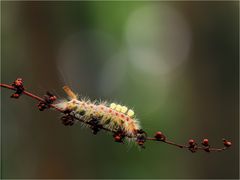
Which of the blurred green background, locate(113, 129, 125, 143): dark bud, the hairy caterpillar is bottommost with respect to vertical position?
locate(113, 129, 125, 143): dark bud

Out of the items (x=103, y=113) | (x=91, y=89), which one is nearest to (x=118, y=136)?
(x=103, y=113)

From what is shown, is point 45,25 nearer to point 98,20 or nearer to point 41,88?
point 41,88

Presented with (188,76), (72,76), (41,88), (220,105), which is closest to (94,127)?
(41,88)

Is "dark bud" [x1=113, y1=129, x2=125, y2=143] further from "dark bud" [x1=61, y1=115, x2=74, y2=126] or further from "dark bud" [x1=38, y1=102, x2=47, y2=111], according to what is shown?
"dark bud" [x1=38, y1=102, x2=47, y2=111]

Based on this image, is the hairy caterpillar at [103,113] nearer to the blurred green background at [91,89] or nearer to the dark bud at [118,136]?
the dark bud at [118,136]

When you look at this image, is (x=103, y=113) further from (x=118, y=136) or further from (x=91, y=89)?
(x=91, y=89)

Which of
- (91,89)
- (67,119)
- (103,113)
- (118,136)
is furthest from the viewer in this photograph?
(91,89)

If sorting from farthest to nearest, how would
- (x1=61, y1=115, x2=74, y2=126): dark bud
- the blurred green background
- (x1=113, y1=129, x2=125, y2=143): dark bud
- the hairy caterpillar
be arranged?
1. the blurred green background
2. the hairy caterpillar
3. (x1=61, y1=115, x2=74, y2=126): dark bud
4. (x1=113, y1=129, x2=125, y2=143): dark bud

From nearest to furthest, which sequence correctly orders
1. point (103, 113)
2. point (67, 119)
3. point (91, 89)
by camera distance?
point (67, 119), point (103, 113), point (91, 89)

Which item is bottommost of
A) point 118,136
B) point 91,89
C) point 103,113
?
point 118,136

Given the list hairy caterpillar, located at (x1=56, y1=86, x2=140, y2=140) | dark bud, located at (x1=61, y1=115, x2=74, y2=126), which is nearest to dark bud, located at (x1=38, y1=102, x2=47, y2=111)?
dark bud, located at (x1=61, y1=115, x2=74, y2=126)

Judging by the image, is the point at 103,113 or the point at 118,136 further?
the point at 103,113
